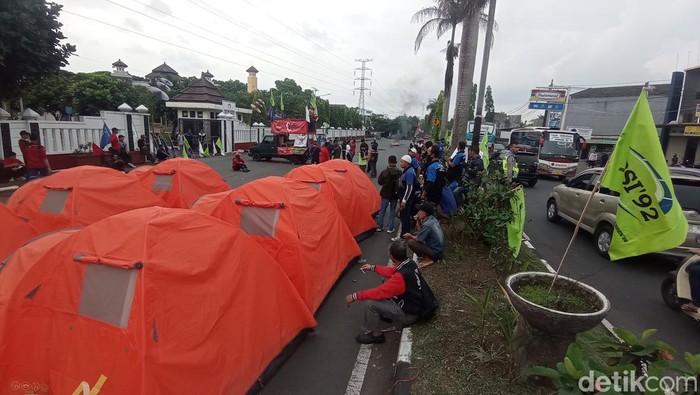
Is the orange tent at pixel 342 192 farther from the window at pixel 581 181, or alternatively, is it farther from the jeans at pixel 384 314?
the window at pixel 581 181

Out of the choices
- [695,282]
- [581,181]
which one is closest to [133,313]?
[695,282]

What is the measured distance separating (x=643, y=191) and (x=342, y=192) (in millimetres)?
5204

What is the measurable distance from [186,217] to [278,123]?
20.3 meters

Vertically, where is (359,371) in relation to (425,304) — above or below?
below

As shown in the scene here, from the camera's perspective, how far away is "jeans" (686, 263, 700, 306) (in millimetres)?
4254

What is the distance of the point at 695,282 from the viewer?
14.0ft

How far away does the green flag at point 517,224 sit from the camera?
5047 mm

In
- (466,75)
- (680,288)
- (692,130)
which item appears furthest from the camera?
(692,130)

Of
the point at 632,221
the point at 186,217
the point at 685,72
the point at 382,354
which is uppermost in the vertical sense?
the point at 685,72

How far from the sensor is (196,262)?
3.15 meters

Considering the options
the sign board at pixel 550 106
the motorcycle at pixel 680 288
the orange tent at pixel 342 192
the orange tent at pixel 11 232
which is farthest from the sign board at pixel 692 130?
the orange tent at pixel 11 232

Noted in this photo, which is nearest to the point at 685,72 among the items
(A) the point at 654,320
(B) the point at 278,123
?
(B) the point at 278,123

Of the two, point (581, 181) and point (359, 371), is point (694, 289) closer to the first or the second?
point (359, 371)

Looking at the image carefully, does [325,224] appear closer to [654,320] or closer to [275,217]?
[275,217]
